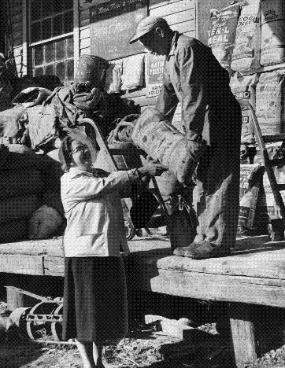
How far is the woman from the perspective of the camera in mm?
4070

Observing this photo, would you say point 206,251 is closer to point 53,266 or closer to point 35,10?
point 53,266

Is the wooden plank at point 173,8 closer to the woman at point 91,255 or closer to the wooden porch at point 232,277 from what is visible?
the wooden porch at point 232,277

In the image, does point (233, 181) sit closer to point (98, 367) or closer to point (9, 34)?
point (98, 367)

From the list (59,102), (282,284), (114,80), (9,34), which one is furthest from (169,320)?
(9,34)

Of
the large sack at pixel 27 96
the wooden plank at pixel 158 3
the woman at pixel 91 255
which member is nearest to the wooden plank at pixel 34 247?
the woman at pixel 91 255

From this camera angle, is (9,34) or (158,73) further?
(9,34)

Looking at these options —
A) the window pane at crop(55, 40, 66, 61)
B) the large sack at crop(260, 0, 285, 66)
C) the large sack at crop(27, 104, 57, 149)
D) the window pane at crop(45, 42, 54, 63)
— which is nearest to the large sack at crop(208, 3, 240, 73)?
the large sack at crop(260, 0, 285, 66)

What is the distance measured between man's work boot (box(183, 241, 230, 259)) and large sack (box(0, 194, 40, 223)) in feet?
7.40

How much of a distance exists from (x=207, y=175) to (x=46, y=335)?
86.4 inches

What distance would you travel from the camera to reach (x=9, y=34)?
12109mm

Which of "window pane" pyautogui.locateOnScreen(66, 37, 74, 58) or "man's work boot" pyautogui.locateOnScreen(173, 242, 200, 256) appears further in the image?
"window pane" pyautogui.locateOnScreen(66, 37, 74, 58)

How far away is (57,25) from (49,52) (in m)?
0.52

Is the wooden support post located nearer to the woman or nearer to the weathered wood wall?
the woman

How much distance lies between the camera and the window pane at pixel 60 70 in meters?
11.2
